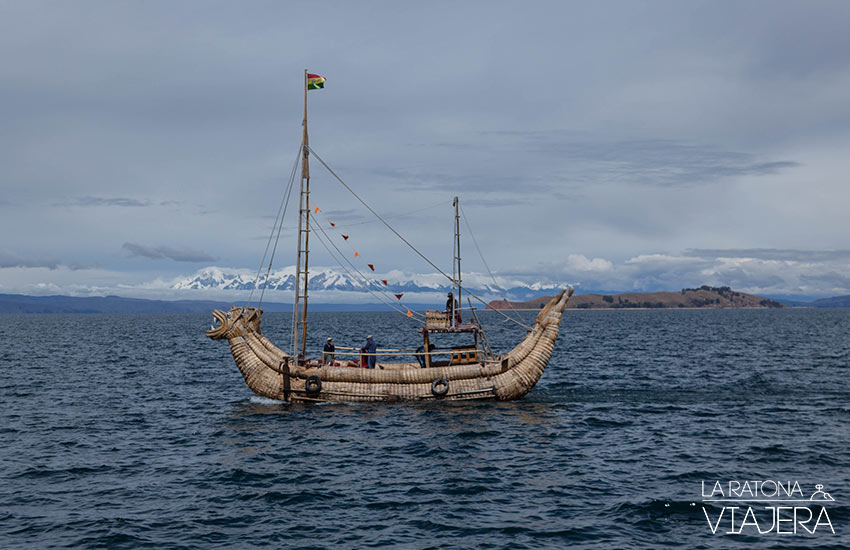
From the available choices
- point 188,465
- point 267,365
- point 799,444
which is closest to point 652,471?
point 799,444

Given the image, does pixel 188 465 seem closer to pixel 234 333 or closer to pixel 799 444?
pixel 234 333

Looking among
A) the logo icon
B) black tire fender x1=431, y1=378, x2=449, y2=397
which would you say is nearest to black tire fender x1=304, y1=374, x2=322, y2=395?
black tire fender x1=431, y1=378, x2=449, y2=397

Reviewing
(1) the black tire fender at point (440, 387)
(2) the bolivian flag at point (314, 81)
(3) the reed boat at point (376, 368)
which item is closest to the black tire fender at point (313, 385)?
(3) the reed boat at point (376, 368)

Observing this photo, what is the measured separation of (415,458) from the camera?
82.3 ft

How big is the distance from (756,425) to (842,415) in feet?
18.8

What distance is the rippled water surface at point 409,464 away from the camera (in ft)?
57.8

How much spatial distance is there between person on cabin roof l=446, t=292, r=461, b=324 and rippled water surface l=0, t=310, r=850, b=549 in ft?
16.5

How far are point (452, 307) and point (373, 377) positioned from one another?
565 centimetres

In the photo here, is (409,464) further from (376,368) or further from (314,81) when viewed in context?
(314,81)

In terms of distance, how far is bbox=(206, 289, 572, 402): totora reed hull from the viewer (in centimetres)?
3419

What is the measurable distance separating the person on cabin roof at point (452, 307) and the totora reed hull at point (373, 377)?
9.40ft

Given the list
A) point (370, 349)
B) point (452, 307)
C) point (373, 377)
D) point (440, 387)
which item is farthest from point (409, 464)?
point (452, 307)

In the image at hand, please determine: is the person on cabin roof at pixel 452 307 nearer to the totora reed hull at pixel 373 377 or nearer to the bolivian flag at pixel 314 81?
the totora reed hull at pixel 373 377

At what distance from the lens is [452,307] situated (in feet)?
115
